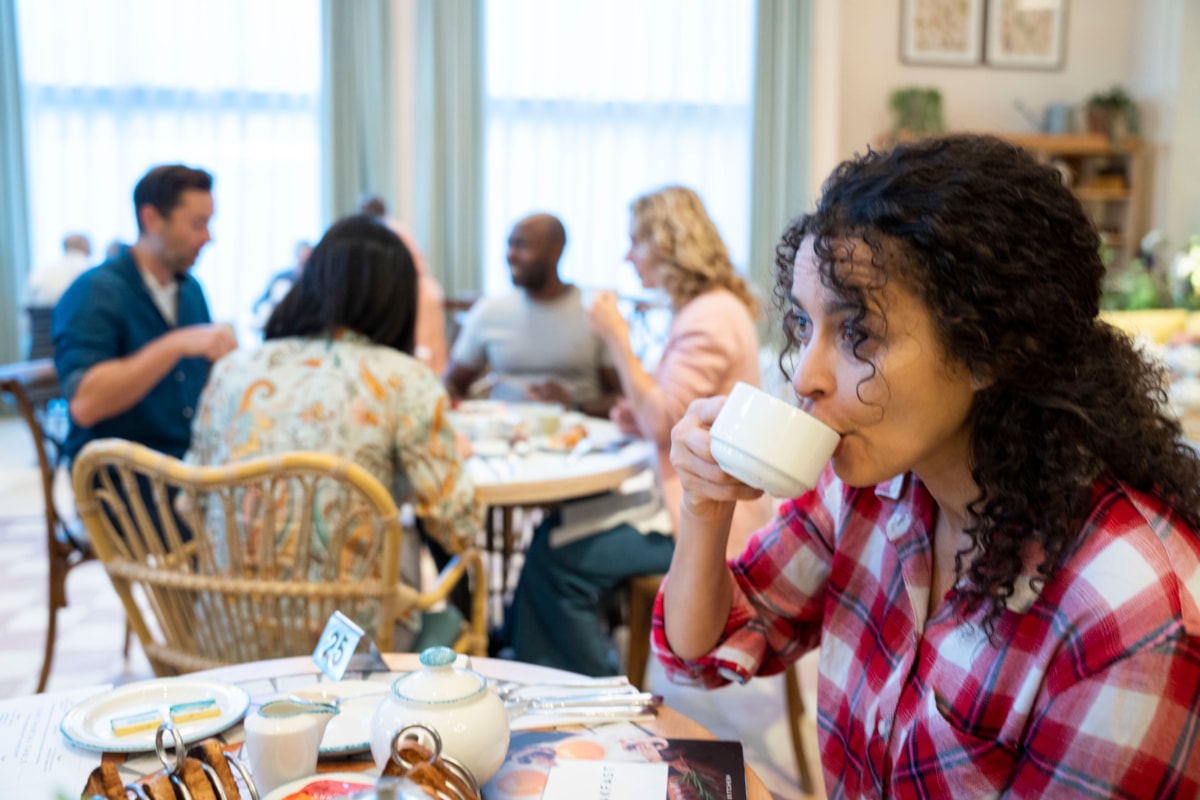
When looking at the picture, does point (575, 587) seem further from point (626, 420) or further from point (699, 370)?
point (699, 370)

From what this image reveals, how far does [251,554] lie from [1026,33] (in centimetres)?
773

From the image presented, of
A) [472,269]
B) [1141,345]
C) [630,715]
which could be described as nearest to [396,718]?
[630,715]

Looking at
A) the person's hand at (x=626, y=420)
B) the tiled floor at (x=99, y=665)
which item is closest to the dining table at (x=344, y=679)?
the tiled floor at (x=99, y=665)

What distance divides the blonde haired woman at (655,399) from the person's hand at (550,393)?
0.65 meters

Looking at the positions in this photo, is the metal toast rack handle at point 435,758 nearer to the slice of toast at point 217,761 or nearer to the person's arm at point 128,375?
the slice of toast at point 217,761

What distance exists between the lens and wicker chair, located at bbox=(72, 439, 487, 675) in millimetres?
1470

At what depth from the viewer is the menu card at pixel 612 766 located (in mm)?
867

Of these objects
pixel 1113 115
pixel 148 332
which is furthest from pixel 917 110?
pixel 148 332

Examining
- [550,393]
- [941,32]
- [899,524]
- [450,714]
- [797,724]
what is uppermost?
[941,32]

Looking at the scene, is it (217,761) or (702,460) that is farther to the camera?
(702,460)

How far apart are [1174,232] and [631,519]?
22.6 feet

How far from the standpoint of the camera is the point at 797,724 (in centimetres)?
231

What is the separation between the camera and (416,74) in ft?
22.1

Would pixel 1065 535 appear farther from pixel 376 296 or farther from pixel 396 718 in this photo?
pixel 376 296
